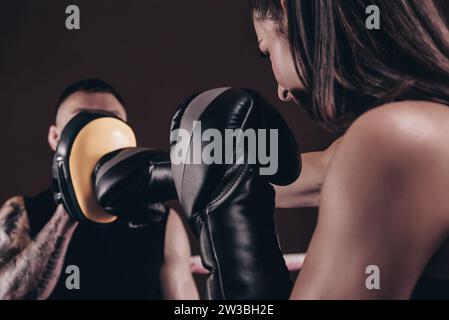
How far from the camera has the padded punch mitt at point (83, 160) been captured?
1.27 m

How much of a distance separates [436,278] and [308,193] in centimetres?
54

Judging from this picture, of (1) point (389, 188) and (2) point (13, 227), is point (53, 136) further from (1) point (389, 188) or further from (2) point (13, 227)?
(1) point (389, 188)

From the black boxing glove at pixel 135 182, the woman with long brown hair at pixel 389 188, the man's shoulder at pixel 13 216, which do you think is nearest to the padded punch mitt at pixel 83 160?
the black boxing glove at pixel 135 182

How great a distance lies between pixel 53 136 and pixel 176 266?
61cm

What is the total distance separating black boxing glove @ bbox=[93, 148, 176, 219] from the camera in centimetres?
107

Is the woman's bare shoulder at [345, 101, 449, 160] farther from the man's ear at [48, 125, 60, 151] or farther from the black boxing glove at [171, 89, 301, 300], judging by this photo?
the man's ear at [48, 125, 60, 151]

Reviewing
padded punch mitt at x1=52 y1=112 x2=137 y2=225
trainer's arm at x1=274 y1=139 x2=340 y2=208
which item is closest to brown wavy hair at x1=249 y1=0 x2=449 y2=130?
trainer's arm at x1=274 y1=139 x2=340 y2=208

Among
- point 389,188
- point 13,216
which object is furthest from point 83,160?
point 389,188

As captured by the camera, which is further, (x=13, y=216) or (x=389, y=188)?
(x=13, y=216)

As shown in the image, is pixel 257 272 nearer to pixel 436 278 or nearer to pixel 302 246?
pixel 436 278

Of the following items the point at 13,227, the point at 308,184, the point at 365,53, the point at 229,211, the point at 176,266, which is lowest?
the point at 176,266

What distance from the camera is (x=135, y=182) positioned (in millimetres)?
1093

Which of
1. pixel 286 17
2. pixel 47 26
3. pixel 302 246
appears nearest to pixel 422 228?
pixel 286 17

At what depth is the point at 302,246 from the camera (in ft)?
5.89
